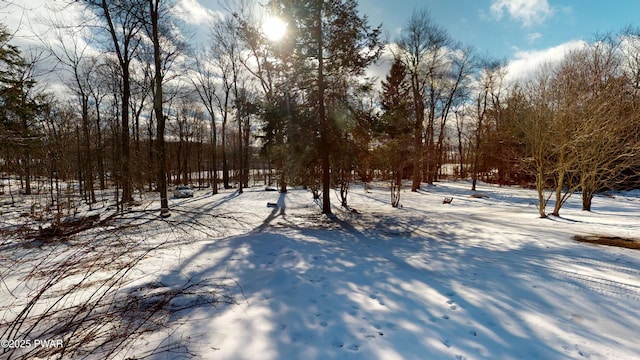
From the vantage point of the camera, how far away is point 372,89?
33.9 ft

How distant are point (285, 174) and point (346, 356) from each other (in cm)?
798

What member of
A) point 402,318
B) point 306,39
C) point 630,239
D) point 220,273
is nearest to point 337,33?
point 306,39

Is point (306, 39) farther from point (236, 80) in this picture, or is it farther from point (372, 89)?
point (236, 80)

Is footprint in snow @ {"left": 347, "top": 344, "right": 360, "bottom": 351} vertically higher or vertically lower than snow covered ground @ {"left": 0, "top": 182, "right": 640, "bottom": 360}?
lower

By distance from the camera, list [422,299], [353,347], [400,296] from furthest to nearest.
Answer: [400,296], [422,299], [353,347]

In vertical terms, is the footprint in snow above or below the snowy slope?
below

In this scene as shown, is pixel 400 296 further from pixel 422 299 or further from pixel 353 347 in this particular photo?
pixel 353 347

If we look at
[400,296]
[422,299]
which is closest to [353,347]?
[400,296]

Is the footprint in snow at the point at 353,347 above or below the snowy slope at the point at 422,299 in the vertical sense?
below

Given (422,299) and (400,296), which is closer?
(422,299)

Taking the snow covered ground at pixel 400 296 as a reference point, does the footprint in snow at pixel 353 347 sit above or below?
below

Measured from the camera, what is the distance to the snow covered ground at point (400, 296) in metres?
2.78

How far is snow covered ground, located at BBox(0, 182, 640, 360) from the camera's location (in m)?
2.78

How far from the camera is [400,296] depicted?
12.5 feet
